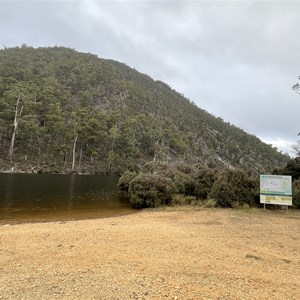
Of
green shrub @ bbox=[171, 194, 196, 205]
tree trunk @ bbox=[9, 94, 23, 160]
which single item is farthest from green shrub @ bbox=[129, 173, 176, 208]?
tree trunk @ bbox=[9, 94, 23, 160]

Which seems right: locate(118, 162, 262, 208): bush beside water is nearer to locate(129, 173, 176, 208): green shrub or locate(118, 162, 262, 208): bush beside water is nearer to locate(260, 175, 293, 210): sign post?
locate(129, 173, 176, 208): green shrub

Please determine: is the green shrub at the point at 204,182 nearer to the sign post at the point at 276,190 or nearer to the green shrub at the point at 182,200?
the green shrub at the point at 182,200

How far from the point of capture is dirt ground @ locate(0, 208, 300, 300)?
509cm

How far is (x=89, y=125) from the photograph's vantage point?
71.9m

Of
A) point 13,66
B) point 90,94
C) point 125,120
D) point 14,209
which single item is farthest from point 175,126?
point 14,209

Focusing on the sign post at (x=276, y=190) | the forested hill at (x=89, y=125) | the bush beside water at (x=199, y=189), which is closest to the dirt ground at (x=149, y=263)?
the sign post at (x=276, y=190)

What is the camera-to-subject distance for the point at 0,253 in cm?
741

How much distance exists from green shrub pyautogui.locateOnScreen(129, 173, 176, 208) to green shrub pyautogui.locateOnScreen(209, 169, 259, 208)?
283 centimetres

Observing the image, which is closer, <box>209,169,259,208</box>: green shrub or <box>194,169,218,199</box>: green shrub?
<box>209,169,259,208</box>: green shrub

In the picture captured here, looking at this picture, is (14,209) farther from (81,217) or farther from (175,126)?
(175,126)

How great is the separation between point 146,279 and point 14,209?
12.9 meters

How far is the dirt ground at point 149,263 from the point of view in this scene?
509cm

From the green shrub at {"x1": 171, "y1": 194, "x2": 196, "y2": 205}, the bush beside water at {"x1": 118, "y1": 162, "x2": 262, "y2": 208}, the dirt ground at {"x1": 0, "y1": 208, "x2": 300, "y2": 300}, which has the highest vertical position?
the bush beside water at {"x1": 118, "y1": 162, "x2": 262, "y2": 208}

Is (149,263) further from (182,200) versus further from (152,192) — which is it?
(182,200)
